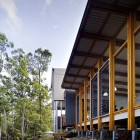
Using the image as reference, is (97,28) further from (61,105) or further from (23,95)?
(23,95)

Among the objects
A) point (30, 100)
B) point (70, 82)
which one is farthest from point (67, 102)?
point (30, 100)

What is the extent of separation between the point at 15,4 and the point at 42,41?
67.5 feet

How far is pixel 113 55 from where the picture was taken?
38.5 ft

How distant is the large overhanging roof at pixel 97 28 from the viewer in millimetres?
9406

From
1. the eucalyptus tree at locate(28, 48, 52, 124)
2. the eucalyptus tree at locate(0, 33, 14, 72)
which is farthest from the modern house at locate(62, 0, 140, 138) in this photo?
the eucalyptus tree at locate(28, 48, 52, 124)

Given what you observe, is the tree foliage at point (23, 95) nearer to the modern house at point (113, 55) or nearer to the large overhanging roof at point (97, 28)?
the large overhanging roof at point (97, 28)

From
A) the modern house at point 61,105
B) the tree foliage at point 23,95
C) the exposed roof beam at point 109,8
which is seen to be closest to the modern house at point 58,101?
the modern house at point 61,105

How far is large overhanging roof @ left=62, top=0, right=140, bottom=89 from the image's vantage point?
9.41 m

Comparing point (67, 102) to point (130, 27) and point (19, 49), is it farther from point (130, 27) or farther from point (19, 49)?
point (130, 27)

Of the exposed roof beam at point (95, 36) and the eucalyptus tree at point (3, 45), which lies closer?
the exposed roof beam at point (95, 36)

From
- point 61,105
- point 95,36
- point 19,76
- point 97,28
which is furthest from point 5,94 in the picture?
point 97,28

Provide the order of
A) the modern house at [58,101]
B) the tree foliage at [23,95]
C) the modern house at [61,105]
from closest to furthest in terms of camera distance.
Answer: the modern house at [61,105] → the modern house at [58,101] → the tree foliage at [23,95]

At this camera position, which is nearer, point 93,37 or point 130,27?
point 130,27

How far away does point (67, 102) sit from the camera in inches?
1033
